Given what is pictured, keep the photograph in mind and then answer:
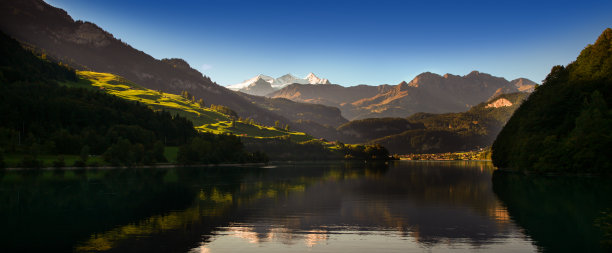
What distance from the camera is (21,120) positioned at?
18200cm

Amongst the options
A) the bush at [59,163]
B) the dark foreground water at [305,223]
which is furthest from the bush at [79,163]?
the dark foreground water at [305,223]

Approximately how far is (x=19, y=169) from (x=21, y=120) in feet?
184

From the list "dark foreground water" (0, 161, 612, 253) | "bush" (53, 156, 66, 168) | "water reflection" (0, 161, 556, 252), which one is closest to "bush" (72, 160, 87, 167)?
"bush" (53, 156, 66, 168)

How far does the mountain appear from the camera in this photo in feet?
313

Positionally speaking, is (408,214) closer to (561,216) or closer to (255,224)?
(561,216)

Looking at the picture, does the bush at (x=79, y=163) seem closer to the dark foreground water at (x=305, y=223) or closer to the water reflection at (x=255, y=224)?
the water reflection at (x=255, y=224)

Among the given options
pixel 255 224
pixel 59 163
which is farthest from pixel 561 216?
pixel 59 163

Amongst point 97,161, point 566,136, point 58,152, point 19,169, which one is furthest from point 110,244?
point 58,152

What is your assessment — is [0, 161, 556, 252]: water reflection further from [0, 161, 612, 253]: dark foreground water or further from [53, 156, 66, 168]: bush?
[53, 156, 66, 168]: bush

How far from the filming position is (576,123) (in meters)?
101

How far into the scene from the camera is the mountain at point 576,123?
313 feet

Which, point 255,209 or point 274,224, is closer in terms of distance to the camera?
point 274,224

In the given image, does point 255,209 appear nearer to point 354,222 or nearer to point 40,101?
point 354,222

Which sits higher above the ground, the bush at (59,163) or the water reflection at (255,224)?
the water reflection at (255,224)
